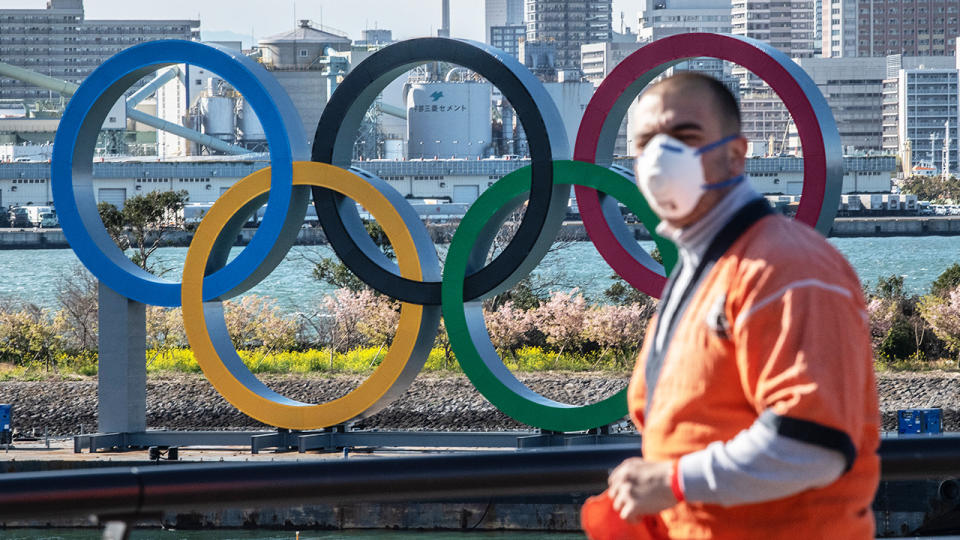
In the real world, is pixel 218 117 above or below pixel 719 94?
above

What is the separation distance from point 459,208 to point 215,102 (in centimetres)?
2186

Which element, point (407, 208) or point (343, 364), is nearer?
point (407, 208)

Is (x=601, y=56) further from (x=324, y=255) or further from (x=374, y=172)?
(x=324, y=255)

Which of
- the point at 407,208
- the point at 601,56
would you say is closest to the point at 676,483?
the point at 407,208

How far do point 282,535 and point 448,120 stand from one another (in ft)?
293

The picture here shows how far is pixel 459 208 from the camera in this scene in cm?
9631

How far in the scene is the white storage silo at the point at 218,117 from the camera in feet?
351

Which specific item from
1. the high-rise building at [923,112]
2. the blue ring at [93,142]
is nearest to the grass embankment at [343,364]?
the blue ring at [93,142]

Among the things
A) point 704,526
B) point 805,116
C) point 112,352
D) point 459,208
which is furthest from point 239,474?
point 459,208

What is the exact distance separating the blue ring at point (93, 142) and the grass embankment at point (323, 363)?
9607mm

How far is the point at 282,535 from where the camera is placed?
15.5 metres

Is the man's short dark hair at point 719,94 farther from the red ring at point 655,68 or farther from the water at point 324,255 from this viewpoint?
the water at point 324,255

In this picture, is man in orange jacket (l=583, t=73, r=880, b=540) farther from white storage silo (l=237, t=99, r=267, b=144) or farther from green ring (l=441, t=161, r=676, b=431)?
white storage silo (l=237, t=99, r=267, b=144)

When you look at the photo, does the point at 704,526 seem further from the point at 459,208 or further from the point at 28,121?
the point at 28,121
